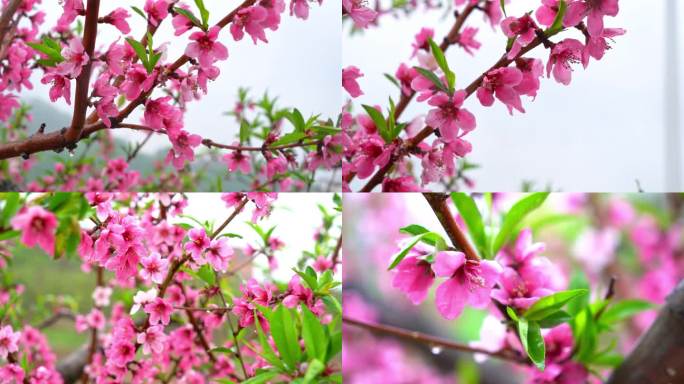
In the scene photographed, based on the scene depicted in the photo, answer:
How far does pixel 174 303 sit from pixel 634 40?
3.18 feet

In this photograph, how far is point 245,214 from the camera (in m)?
1.01

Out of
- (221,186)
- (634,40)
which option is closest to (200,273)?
(221,186)

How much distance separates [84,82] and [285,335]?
43 centimetres

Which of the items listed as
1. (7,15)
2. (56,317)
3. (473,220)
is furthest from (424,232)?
(56,317)

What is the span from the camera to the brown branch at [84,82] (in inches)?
30.1

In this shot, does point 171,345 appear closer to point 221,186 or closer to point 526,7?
point 221,186

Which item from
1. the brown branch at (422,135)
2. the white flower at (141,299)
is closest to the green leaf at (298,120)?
the brown branch at (422,135)

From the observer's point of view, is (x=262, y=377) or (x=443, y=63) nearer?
(x=443, y=63)

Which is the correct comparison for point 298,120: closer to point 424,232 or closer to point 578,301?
point 424,232

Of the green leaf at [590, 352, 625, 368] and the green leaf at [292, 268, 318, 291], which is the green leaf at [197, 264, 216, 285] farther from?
the green leaf at [590, 352, 625, 368]

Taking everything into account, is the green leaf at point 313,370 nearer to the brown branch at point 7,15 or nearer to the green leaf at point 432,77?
the green leaf at point 432,77

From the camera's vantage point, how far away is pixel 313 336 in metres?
0.90

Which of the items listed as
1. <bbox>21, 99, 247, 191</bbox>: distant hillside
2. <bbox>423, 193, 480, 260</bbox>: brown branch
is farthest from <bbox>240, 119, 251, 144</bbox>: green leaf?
<bbox>423, 193, 480, 260</bbox>: brown branch

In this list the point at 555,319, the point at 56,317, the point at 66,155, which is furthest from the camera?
the point at 56,317
